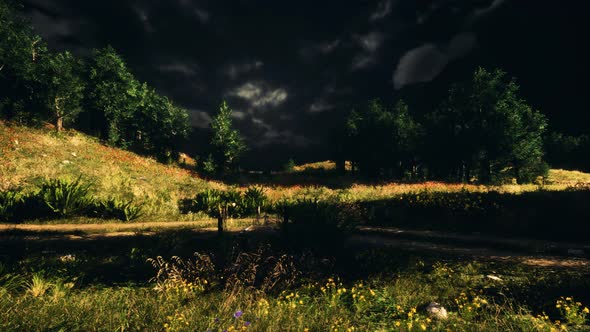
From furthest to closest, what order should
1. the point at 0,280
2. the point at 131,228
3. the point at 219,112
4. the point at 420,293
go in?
the point at 219,112 < the point at 131,228 < the point at 420,293 < the point at 0,280

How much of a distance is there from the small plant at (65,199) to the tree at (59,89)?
79.5 feet

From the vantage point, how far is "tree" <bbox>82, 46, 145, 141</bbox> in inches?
1399

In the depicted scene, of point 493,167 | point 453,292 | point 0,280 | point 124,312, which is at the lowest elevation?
point 453,292

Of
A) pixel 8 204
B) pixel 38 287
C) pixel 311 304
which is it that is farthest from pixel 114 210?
pixel 311 304

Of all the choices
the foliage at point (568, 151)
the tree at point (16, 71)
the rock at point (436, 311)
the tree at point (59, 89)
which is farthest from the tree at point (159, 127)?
the foliage at point (568, 151)

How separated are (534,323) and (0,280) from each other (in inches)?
291

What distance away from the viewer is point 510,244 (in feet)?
23.5

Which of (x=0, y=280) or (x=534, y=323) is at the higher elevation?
(x=0, y=280)

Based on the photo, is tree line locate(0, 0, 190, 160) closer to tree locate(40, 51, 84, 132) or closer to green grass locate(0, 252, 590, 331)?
tree locate(40, 51, 84, 132)

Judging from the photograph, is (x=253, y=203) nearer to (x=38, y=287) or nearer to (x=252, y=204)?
(x=252, y=204)

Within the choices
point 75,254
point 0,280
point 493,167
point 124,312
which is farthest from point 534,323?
point 493,167

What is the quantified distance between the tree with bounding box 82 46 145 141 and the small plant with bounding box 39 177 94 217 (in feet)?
92.2

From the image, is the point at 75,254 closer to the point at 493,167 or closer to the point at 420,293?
the point at 420,293

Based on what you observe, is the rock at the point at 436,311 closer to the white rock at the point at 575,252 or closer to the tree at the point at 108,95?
the white rock at the point at 575,252
